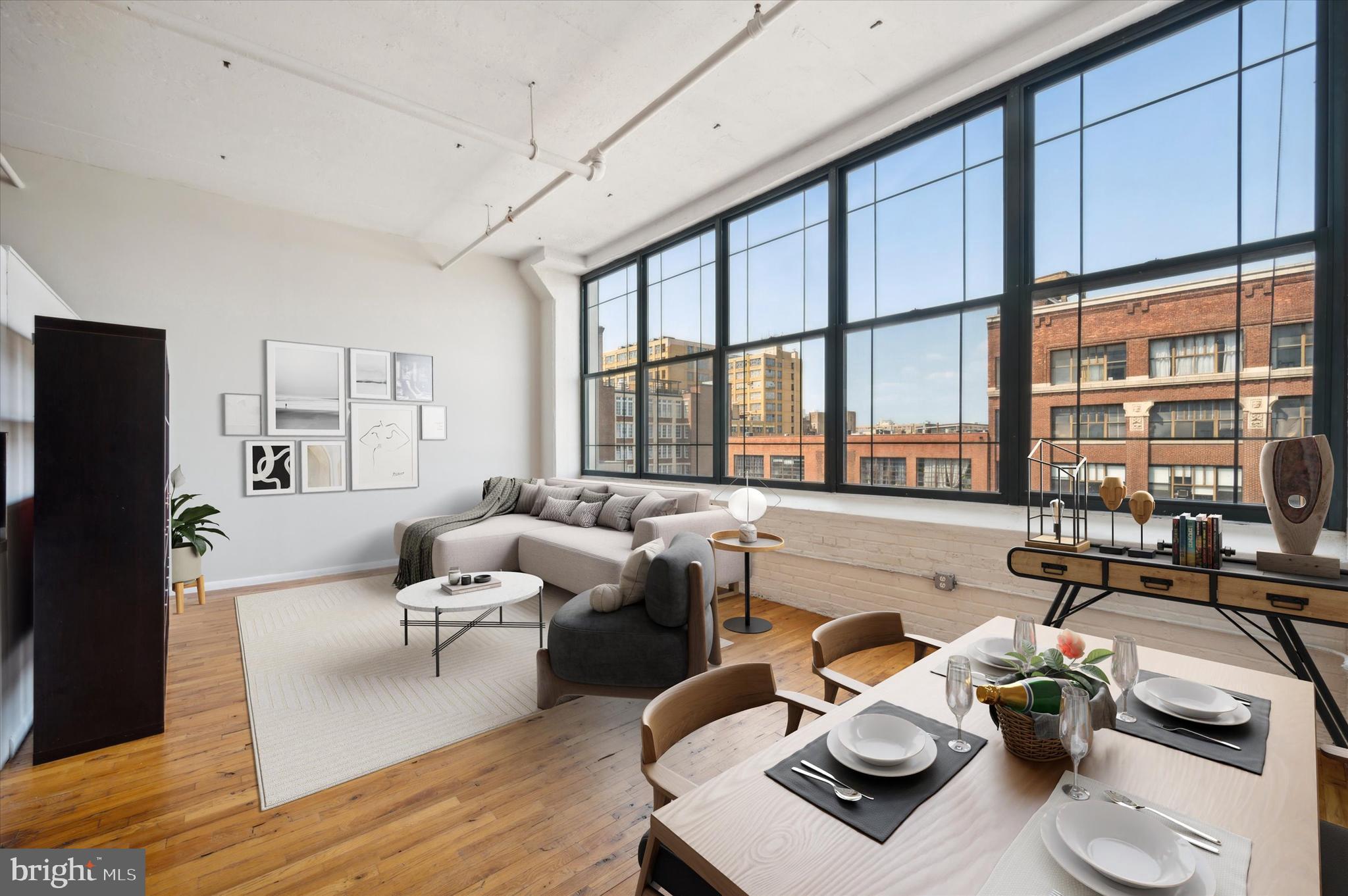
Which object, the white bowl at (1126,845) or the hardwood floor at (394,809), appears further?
the hardwood floor at (394,809)

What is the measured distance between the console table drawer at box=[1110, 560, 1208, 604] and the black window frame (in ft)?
2.88

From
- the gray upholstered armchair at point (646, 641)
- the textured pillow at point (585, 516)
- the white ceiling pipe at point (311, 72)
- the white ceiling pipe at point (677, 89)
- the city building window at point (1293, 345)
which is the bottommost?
the gray upholstered armchair at point (646, 641)

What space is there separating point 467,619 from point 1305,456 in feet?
14.5

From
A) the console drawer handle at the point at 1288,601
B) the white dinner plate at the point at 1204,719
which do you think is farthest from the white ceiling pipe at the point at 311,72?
the console drawer handle at the point at 1288,601

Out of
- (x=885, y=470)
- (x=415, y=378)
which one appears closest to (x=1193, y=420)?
(x=885, y=470)

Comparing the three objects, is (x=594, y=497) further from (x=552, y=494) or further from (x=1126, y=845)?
(x=1126, y=845)

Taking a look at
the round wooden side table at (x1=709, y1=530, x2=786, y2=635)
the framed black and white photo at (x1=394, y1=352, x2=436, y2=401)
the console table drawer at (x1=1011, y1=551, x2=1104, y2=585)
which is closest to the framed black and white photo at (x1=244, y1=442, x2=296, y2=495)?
the framed black and white photo at (x1=394, y1=352, x2=436, y2=401)

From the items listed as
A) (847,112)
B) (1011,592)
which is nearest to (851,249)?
(847,112)

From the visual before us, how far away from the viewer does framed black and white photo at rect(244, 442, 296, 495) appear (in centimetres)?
526

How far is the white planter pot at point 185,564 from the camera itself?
404 centimetres

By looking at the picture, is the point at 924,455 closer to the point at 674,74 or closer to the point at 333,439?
the point at 674,74

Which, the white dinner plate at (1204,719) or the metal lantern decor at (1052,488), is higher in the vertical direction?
the metal lantern decor at (1052,488)

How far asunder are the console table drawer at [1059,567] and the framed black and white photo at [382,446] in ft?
18.5

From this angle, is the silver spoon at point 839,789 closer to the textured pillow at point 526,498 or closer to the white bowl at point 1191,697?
the white bowl at point 1191,697
